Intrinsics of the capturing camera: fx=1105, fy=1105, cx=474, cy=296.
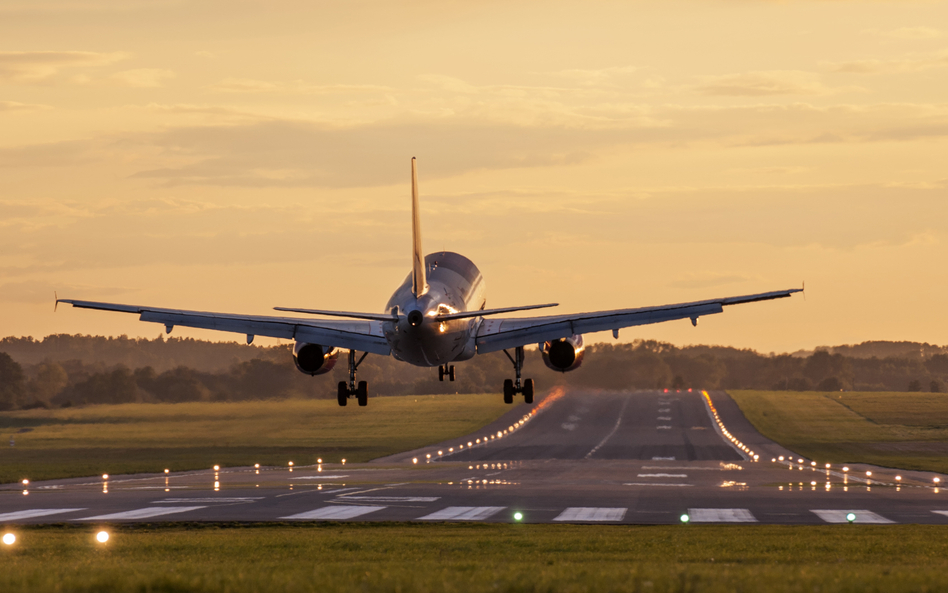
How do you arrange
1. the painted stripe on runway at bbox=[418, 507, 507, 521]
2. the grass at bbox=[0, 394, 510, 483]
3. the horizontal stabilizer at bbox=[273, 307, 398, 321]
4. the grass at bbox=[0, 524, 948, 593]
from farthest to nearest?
the grass at bbox=[0, 394, 510, 483], the painted stripe on runway at bbox=[418, 507, 507, 521], the horizontal stabilizer at bbox=[273, 307, 398, 321], the grass at bbox=[0, 524, 948, 593]

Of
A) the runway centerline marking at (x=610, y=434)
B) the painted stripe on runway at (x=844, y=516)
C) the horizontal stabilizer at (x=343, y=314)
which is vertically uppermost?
the horizontal stabilizer at (x=343, y=314)

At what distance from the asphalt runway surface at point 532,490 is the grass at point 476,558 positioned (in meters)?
5.86

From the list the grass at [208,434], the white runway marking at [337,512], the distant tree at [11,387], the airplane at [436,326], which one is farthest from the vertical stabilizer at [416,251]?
the distant tree at [11,387]

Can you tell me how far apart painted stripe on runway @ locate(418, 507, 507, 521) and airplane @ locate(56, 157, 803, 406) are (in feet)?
19.9

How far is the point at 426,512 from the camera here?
5778 cm

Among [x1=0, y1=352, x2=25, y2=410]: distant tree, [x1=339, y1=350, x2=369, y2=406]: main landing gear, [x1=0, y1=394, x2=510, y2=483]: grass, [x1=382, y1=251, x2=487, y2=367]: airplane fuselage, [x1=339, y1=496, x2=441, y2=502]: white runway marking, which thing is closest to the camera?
[x1=382, y1=251, x2=487, y2=367]: airplane fuselage

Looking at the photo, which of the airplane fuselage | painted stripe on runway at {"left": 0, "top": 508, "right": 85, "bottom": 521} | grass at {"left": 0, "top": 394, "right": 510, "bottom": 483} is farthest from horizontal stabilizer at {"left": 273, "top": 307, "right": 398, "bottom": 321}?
grass at {"left": 0, "top": 394, "right": 510, "bottom": 483}

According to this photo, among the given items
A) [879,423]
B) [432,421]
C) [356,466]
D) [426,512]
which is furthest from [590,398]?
[426,512]

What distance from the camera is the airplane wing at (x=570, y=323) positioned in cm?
5309

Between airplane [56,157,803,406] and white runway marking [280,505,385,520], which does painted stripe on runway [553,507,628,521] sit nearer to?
airplane [56,157,803,406]

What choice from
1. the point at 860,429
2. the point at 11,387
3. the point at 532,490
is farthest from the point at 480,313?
the point at 11,387

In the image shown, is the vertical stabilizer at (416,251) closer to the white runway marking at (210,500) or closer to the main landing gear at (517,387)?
the main landing gear at (517,387)

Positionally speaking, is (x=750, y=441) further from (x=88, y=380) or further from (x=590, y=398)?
(x=88, y=380)

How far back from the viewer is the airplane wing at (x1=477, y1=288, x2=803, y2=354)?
53.1 m
